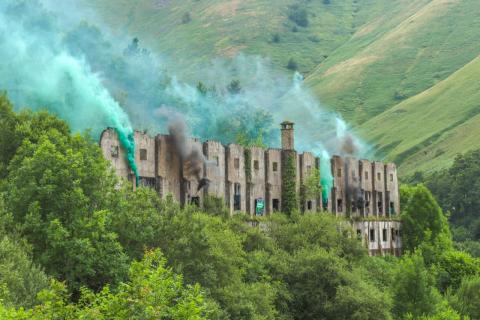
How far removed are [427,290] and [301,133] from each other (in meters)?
117

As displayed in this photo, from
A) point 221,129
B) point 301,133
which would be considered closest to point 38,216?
point 221,129

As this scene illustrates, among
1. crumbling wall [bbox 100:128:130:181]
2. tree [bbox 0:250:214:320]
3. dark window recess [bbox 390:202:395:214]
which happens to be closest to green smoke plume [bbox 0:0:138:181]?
crumbling wall [bbox 100:128:130:181]

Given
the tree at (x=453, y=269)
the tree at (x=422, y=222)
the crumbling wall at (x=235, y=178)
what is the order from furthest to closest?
the tree at (x=422, y=222)
the tree at (x=453, y=269)
the crumbling wall at (x=235, y=178)

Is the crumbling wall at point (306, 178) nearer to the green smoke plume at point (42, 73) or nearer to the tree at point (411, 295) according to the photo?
the tree at point (411, 295)

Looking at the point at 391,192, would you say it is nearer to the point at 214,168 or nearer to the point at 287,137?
the point at 287,137

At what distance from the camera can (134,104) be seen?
5182 inches

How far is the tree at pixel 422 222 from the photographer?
100000 millimetres

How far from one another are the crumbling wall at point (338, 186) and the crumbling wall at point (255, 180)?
13633 mm

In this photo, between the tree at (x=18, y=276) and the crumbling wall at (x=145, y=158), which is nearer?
the tree at (x=18, y=276)

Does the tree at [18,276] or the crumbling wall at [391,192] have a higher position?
the crumbling wall at [391,192]

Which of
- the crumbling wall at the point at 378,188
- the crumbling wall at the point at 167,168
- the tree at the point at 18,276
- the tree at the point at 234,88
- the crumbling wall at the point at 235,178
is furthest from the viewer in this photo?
the tree at the point at 234,88

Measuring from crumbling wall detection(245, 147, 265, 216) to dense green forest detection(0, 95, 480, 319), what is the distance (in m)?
6.53

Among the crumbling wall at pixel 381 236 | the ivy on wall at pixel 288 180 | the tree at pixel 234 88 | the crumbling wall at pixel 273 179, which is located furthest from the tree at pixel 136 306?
the tree at pixel 234 88

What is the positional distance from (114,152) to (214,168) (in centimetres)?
1349
